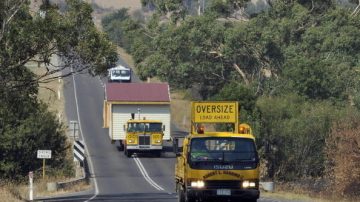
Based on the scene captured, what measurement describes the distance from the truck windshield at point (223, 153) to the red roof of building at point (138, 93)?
4420cm

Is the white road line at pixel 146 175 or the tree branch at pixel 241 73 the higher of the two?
the tree branch at pixel 241 73

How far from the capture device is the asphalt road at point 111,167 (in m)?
41.6

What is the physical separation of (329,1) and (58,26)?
60.0 meters

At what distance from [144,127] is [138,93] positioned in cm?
714

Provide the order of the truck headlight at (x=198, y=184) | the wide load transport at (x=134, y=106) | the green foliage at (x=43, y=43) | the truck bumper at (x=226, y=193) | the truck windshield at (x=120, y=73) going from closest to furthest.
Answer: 1. the truck bumper at (x=226, y=193)
2. the truck headlight at (x=198, y=184)
3. the green foliage at (x=43, y=43)
4. the wide load transport at (x=134, y=106)
5. the truck windshield at (x=120, y=73)

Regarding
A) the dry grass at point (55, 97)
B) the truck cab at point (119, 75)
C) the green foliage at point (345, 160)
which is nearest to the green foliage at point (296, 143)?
the green foliage at point (345, 160)

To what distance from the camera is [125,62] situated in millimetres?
130000

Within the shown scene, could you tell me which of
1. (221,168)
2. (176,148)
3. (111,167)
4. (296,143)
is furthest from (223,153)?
(111,167)

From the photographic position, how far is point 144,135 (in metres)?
64.6

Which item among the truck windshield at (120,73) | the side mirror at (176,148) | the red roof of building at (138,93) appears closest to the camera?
the side mirror at (176,148)

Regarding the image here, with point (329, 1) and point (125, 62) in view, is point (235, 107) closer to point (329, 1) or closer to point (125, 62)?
point (329, 1)

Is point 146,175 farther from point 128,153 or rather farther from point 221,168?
point 221,168

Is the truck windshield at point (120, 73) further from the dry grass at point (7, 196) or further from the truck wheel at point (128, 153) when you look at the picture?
the dry grass at point (7, 196)

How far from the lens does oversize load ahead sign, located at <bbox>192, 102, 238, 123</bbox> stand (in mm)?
32781
